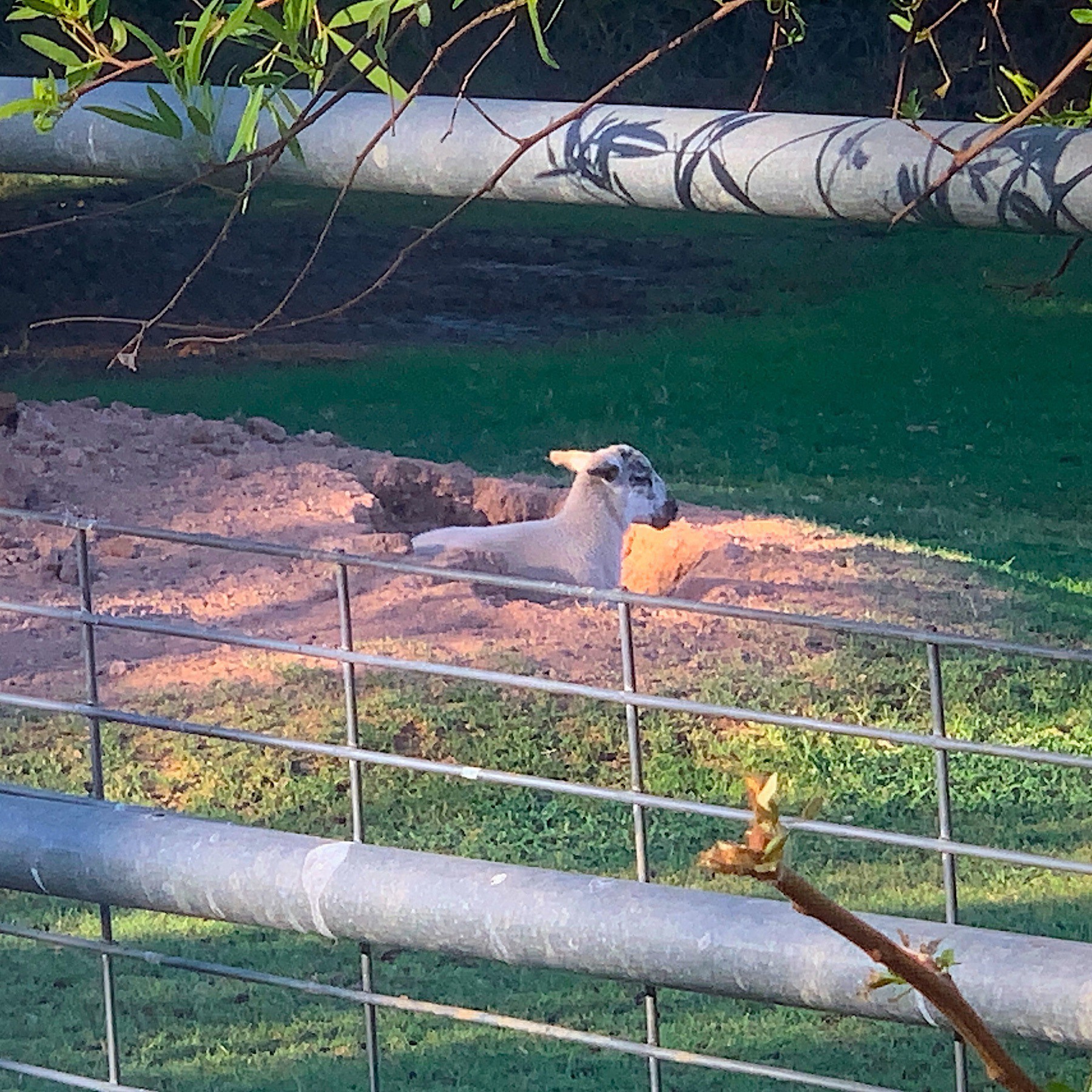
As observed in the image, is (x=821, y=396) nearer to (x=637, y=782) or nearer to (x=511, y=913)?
(x=637, y=782)

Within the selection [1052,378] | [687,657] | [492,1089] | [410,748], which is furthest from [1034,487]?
[492,1089]

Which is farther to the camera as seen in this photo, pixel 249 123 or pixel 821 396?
pixel 821 396

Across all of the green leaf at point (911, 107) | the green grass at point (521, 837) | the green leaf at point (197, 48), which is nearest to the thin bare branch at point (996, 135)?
the green leaf at point (911, 107)

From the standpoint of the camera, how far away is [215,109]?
1.56 meters

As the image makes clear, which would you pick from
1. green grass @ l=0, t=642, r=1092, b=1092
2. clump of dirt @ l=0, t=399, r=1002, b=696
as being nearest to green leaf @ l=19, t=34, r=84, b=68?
green grass @ l=0, t=642, r=1092, b=1092

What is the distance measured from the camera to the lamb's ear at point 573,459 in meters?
5.90

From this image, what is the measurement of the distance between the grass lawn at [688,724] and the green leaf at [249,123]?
747 millimetres

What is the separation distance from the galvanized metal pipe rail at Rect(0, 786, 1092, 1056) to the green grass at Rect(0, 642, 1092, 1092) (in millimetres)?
1619

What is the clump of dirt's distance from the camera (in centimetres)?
473

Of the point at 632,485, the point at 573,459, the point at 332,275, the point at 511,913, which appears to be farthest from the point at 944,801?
the point at 332,275

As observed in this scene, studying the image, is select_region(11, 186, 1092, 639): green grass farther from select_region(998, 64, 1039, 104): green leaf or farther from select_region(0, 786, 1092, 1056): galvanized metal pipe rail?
select_region(0, 786, 1092, 1056): galvanized metal pipe rail

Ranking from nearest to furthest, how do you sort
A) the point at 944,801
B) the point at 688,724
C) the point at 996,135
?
the point at 996,135 < the point at 944,801 < the point at 688,724

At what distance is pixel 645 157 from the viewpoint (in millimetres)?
1439

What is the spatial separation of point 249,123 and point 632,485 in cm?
420
